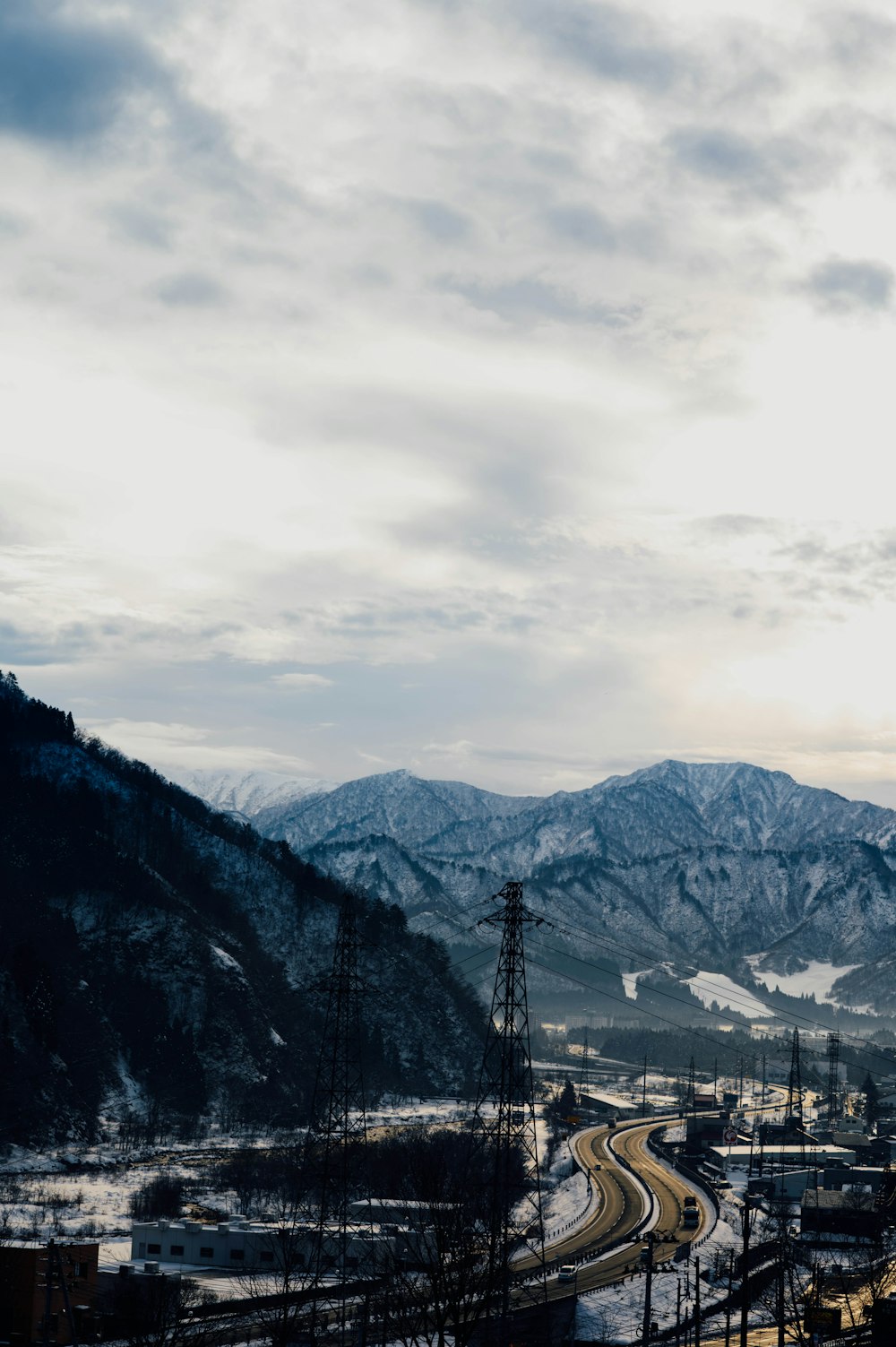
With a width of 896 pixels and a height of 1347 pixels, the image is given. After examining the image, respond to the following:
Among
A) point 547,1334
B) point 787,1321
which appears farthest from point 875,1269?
point 547,1334

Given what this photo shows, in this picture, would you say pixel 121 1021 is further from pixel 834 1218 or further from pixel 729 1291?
pixel 729 1291

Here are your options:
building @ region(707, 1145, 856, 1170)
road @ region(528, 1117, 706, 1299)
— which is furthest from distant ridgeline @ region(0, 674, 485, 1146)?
building @ region(707, 1145, 856, 1170)

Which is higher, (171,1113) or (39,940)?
(39,940)

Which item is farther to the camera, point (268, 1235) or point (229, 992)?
point (229, 992)

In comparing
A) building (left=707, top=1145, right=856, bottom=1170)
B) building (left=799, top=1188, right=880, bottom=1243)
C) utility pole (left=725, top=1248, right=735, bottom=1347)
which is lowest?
building (left=707, top=1145, right=856, bottom=1170)

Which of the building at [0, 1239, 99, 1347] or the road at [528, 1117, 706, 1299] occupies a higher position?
the building at [0, 1239, 99, 1347]

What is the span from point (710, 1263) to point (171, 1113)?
8055 centimetres

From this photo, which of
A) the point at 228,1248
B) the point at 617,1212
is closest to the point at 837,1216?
the point at 617,1212

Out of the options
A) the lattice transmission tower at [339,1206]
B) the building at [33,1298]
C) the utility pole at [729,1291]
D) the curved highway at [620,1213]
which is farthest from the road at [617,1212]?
the building at [33,1298]

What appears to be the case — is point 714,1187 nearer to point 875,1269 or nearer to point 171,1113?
point 875,1269

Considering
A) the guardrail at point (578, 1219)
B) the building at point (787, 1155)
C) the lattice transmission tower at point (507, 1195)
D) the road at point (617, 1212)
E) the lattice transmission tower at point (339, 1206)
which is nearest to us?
the lattice transmission tower at point (507, 1195)

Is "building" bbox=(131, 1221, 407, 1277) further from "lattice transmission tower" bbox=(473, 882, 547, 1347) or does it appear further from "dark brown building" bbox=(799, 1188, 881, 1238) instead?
"dark brown building" bbox=(799, 1188, 881, 1238)

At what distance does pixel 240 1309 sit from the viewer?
73938mm

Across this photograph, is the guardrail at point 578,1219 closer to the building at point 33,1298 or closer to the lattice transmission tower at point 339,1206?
the lattice transmission tower at point 339,1206
